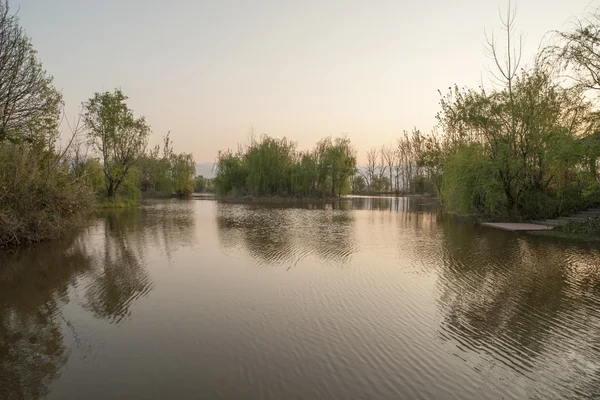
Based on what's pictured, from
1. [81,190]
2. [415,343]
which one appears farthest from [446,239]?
[81,190]

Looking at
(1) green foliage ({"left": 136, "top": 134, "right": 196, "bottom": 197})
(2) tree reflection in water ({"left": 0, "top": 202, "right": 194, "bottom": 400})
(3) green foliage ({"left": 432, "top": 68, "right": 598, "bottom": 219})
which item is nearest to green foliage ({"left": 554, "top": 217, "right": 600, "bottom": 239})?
(3) green foliage ({"left": 432, "top": 68, "right": 598, "bottom": 219})

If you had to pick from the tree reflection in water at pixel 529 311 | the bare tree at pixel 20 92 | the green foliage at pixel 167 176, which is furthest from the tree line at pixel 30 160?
the green foliage at pixel 167 176

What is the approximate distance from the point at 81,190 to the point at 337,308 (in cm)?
1192

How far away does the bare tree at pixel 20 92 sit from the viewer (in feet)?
36.5

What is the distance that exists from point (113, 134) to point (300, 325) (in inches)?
1269

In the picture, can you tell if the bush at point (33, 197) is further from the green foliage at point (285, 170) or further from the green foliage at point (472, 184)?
the green foliage at point (285, 170)

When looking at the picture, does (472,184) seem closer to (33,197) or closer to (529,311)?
(529,311)

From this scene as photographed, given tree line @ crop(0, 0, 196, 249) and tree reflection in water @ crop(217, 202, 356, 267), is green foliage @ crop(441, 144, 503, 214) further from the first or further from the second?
tree line @ crop(0, 0, 196, 249)

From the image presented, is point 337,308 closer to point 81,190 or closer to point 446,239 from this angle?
point 446,239

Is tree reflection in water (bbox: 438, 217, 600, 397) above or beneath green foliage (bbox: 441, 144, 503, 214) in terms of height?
beneath

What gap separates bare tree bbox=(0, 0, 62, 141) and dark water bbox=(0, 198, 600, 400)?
5.00 m

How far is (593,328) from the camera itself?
15.7 ft

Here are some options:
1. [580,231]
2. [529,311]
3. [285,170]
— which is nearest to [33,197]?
[529,311]

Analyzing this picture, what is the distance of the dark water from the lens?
3.38m
